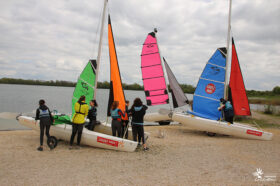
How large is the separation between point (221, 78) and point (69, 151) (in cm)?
658

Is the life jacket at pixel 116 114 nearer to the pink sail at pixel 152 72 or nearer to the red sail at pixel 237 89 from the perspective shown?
the pink sail at pixel 152 72

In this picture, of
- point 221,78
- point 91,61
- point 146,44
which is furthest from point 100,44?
point 221,78

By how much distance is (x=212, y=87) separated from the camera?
9.31 metres

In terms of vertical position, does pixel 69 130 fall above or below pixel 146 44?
below

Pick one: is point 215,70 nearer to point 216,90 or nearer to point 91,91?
point 216,90

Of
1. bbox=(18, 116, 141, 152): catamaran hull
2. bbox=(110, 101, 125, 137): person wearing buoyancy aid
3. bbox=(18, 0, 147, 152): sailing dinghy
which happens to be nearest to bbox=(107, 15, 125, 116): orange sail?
bbox=(18, 0, 147, 152): sailing dinghy

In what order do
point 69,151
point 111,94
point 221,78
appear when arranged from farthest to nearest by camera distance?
1. point 221,78
2. point 111,94
3. point 69,151

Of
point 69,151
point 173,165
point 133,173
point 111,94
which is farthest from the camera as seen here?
point 111,94

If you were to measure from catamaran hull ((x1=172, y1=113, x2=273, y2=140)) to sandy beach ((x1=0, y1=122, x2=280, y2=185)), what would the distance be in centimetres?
92

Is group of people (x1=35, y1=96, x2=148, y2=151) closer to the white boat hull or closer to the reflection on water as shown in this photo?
the reflection on water

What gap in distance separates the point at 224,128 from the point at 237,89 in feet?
7.12

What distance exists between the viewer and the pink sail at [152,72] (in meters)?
9.10

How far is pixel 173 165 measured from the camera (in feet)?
16.0

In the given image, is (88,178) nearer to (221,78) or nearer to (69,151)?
(69,151)
